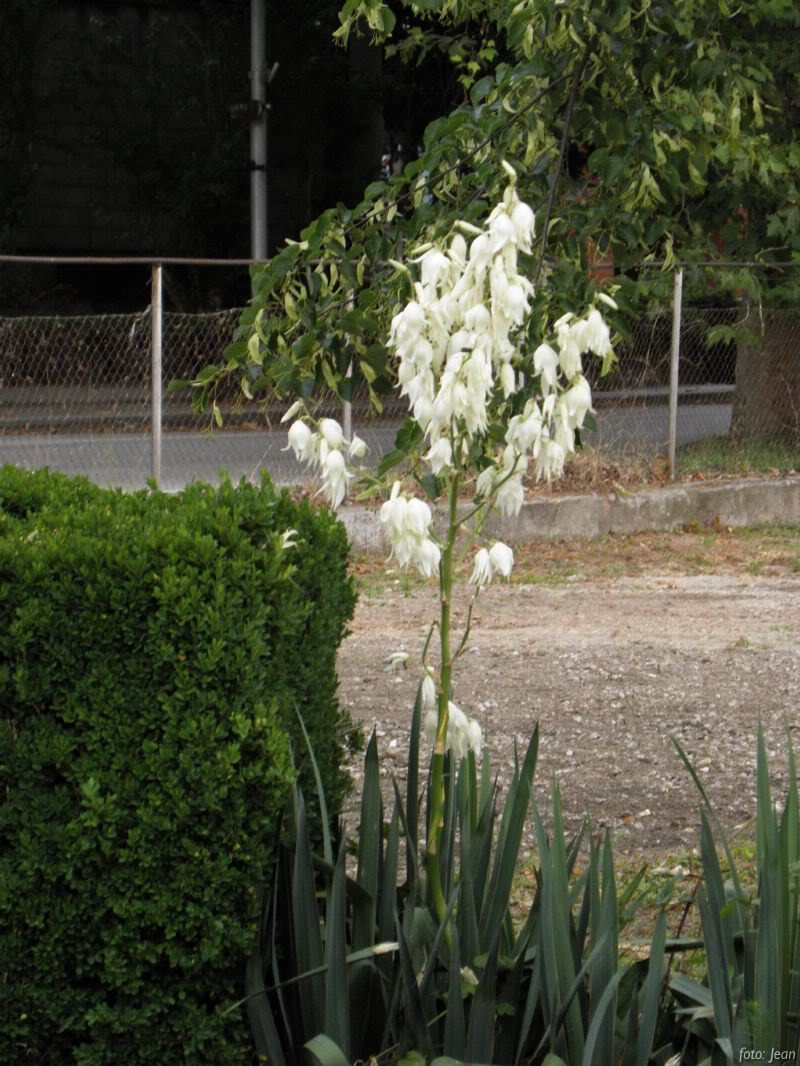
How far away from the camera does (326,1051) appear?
2902 millimetres

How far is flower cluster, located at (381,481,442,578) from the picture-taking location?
302 centimetres

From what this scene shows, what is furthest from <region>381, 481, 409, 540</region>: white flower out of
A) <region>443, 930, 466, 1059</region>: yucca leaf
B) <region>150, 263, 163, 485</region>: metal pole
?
<region>150, 263, 163, 485</region>: metal pole

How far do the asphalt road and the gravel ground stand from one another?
2.60 metres

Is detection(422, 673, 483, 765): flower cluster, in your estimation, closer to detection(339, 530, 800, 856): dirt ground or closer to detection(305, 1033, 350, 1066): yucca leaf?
detection(305, 1033, 350, 1066): yucca leaf

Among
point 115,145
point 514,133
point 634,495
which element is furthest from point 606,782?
point 115,145

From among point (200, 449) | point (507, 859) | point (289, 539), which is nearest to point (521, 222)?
point (289, 539)

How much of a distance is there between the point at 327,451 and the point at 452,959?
1.02 meters

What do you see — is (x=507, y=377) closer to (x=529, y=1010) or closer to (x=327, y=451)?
(x=327, y=451)

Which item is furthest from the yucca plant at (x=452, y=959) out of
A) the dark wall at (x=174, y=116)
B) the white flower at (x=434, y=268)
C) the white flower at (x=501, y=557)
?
the dark wall at (x=174, y=116)

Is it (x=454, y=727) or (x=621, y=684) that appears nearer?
(x=454, y=727)

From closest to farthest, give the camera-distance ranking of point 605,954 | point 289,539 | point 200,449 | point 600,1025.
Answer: point 600,1025
point 605,954
point 289,539
point 200,449

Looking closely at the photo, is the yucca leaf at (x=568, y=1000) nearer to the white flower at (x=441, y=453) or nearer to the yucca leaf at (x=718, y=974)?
the yucca leaf at (x=718, y=974)

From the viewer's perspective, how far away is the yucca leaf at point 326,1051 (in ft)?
9.48

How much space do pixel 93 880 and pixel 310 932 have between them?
0.46m
